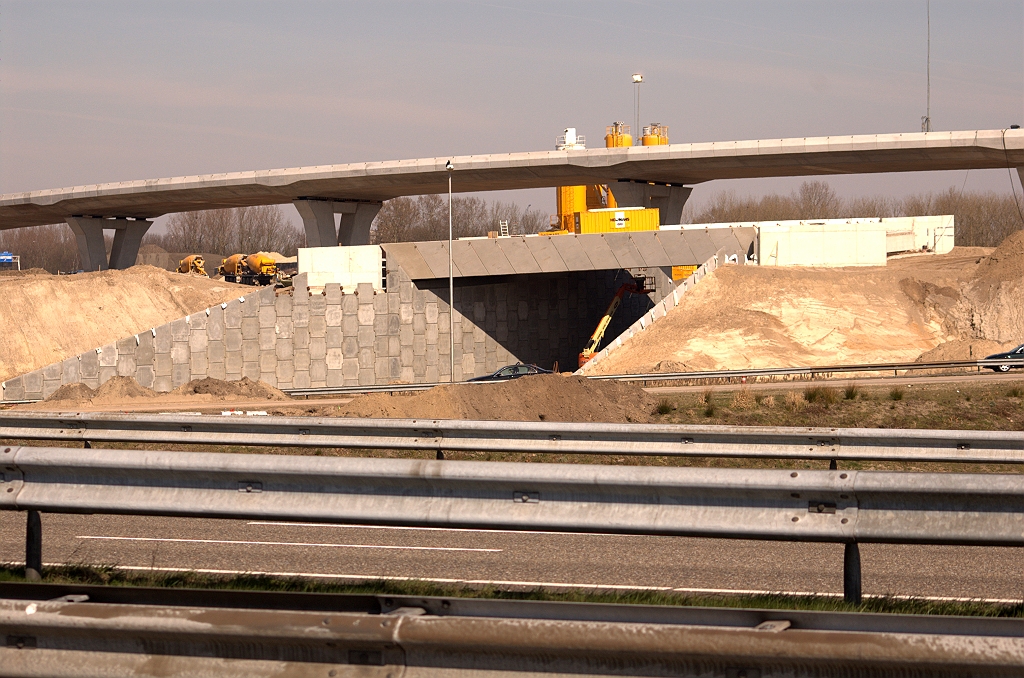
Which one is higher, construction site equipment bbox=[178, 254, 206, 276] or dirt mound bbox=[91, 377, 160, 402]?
construction site equipment bbox=[178, 254, 206, 276]

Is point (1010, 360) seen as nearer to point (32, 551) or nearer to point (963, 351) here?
point (963, 351)

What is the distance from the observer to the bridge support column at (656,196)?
198ft

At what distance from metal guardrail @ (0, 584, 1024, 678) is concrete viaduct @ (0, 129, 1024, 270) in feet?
169

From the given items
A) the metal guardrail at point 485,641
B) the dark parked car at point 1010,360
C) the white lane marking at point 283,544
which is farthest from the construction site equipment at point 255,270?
the metal guardrail at point 485,641

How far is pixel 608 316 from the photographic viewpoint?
2014 inches

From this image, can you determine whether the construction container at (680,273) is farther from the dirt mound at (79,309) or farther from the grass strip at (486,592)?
the grass strip at (486,592)

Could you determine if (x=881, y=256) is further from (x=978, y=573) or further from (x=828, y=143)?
(x=978, y=573)

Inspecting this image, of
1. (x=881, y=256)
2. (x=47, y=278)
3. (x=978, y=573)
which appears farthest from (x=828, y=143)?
(x=978, y=573)

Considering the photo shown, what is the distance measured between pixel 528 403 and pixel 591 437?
1131 cm

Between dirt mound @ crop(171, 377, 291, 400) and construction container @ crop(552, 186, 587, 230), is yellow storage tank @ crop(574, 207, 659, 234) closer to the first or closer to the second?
construction container @ crop(552, 186, 587, 230)

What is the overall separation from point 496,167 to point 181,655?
55.7 m

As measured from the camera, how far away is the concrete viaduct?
171ft

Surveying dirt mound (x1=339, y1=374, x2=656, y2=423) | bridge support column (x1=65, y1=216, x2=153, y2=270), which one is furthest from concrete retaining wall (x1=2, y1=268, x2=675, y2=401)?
bridge support column (x1=65, y1=216, x2=153, y2=270)

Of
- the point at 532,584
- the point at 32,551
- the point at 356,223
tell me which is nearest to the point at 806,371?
the point at 532,584
